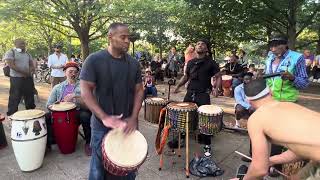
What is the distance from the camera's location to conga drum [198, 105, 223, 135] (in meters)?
4.55

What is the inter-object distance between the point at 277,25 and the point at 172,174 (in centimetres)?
1347

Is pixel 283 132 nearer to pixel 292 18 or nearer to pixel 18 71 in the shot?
pixel 18 71

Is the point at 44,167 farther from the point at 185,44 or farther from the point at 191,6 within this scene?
the point at 185,44

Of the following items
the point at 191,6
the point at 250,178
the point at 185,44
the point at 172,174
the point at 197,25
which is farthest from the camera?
the point at 185,44

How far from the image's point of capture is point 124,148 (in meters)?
Result: 3.19

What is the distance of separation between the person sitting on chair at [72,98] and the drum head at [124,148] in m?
2.12

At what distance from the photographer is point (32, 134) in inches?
175

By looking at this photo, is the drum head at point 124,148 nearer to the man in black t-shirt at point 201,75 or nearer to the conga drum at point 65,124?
the conga drum at point 65,124

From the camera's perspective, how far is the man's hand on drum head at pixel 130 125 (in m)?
3.19

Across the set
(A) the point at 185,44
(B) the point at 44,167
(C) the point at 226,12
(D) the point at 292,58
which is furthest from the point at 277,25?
(B) the point at 44,167

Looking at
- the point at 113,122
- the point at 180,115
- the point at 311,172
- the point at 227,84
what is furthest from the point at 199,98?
the point at 227,84

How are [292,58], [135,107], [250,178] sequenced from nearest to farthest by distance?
[250,178] → [135,107] → [292,58]

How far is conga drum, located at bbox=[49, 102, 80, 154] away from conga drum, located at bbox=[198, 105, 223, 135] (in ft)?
6.56

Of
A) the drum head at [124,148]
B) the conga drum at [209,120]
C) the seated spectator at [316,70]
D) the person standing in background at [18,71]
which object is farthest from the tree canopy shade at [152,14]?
the drum head at [124,148]
